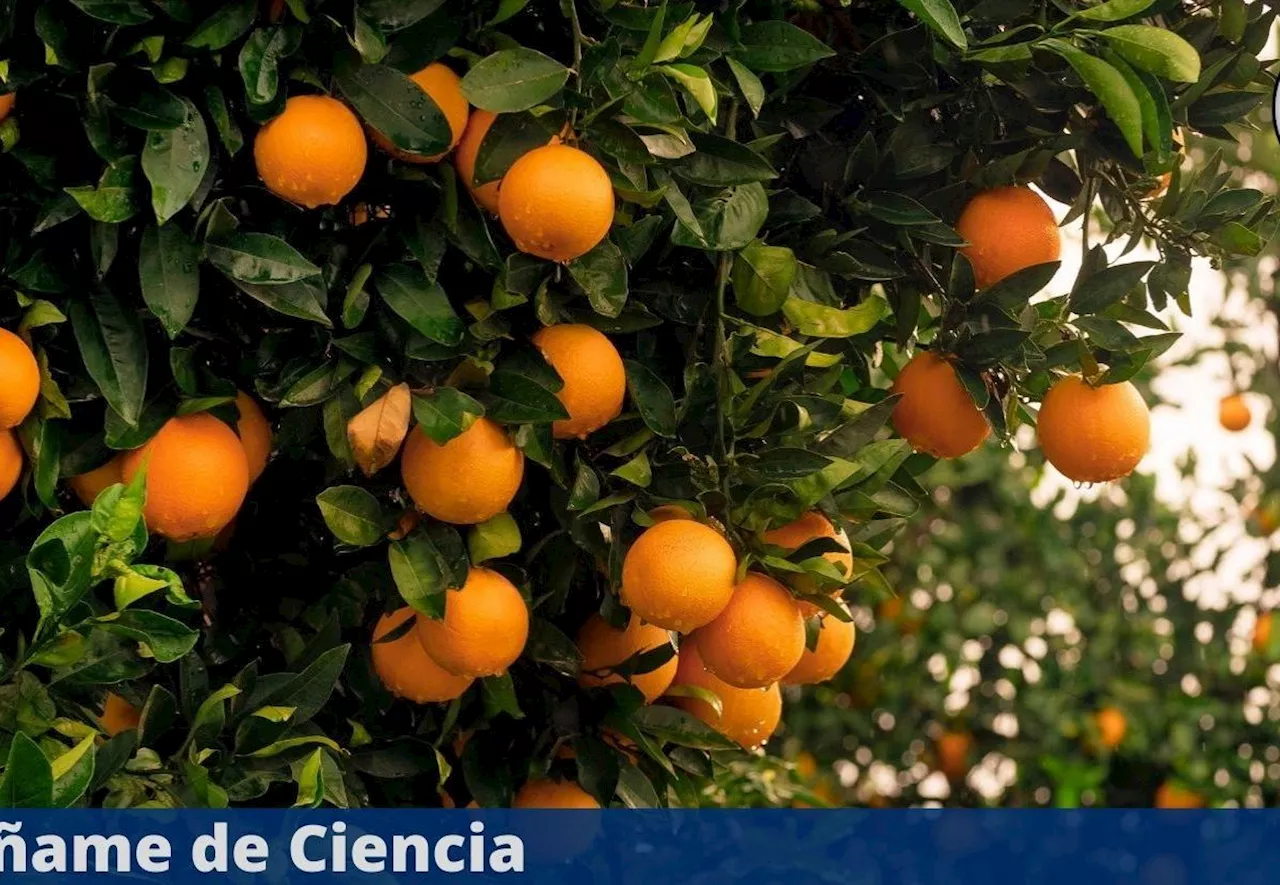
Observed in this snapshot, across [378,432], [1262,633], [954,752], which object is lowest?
[954,752]

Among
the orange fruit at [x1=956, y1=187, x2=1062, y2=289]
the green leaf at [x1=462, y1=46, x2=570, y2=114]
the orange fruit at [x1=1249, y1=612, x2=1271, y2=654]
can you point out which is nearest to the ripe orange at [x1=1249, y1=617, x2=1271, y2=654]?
the orange fruit at [x1=1249, y1=612, x2=1271, y2=654]

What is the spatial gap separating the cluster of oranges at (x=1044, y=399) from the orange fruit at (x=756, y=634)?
205 millimetres

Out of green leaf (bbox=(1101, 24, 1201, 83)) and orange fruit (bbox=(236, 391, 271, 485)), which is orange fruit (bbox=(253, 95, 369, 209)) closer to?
orange fruit (bbox=(236, 391, 271, 485))

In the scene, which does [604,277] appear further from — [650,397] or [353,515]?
[353,515]

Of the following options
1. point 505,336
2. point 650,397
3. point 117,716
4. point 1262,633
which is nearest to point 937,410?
point 650,397

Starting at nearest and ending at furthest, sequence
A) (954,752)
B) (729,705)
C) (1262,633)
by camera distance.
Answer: (729,705) → (1262,633) → (954,752)

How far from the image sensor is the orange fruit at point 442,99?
1041 mm

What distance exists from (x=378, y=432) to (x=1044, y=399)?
1.71 feet

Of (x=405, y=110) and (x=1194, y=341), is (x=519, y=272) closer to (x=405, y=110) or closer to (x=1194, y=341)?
(x=405, y=110)

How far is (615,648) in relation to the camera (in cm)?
127

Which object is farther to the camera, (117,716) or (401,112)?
(117,716)

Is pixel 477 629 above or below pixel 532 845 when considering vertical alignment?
above

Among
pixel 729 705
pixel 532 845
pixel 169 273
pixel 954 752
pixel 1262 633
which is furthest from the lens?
pixel 954 752

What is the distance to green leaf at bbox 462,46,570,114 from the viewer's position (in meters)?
1.00
